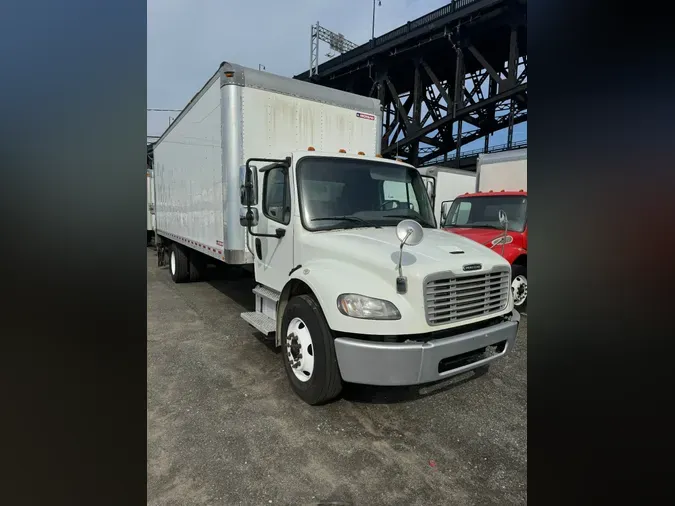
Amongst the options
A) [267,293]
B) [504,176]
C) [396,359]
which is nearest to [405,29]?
[504,176]

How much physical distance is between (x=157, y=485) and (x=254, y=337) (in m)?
2.72

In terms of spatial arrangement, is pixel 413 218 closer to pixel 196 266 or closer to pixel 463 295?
pixel 463 295

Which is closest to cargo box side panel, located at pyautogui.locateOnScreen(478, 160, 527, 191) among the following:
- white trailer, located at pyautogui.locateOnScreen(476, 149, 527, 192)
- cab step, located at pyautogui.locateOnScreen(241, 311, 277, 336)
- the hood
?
white trailer, located at pyautogui.locateOnScreen(476, 149, 527, 192)

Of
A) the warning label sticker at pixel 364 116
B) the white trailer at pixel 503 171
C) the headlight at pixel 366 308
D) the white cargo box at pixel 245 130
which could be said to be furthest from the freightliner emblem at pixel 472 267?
the white trailer at pixel 503 171

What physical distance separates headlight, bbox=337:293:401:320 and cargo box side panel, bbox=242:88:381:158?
258cm

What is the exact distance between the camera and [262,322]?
14.1 feet

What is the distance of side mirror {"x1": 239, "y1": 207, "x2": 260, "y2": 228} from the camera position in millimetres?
4219

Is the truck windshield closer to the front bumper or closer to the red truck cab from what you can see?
the front bumper

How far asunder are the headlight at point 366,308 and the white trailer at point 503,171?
759 cm
